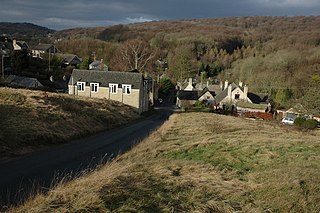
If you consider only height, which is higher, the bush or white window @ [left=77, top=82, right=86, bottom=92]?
white window @ [left=77, top=82, right=86, bottom=92]

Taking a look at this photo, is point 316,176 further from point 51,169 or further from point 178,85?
point 178,85

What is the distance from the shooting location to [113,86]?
45969mm

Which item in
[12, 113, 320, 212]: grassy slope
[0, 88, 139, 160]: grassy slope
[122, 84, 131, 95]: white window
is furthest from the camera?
[122, 84, 131, 95]: white window

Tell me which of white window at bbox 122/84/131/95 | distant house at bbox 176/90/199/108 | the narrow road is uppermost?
white window at bbox 122/84/131/95

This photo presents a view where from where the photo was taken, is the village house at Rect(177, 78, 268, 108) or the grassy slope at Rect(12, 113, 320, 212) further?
the village house at Rect(177, 78, 268, 108)

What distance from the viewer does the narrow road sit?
10492 millimetres

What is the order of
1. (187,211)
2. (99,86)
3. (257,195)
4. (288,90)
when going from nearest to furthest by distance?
(187,211), (257,195), (99,86), (288,90)

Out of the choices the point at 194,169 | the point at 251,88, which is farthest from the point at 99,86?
the point at 251,88

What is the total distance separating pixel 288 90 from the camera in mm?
68562

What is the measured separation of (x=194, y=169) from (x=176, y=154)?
12.4 feet

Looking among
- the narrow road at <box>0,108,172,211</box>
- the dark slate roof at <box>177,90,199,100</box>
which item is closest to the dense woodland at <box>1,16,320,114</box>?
the dark slate roof at <box>177,90,199,100</box>

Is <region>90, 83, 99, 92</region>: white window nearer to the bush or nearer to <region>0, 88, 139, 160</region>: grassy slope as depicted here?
<region>0, 88, 139, 160</region>: grassy slope

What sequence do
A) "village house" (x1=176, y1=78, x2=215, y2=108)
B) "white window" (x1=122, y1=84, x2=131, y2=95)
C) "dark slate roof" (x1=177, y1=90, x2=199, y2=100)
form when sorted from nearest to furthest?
1. "white window" (x1=122, y1=84, x2=131, y2=95)
2. "village house" (x1=176, y1=78, x2=215, y2=108)
3. "dark slate roof" (x1=177, y1=90, x2=199, y2=100)

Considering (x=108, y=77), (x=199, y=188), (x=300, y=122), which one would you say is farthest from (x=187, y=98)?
(x=199, y=188)
